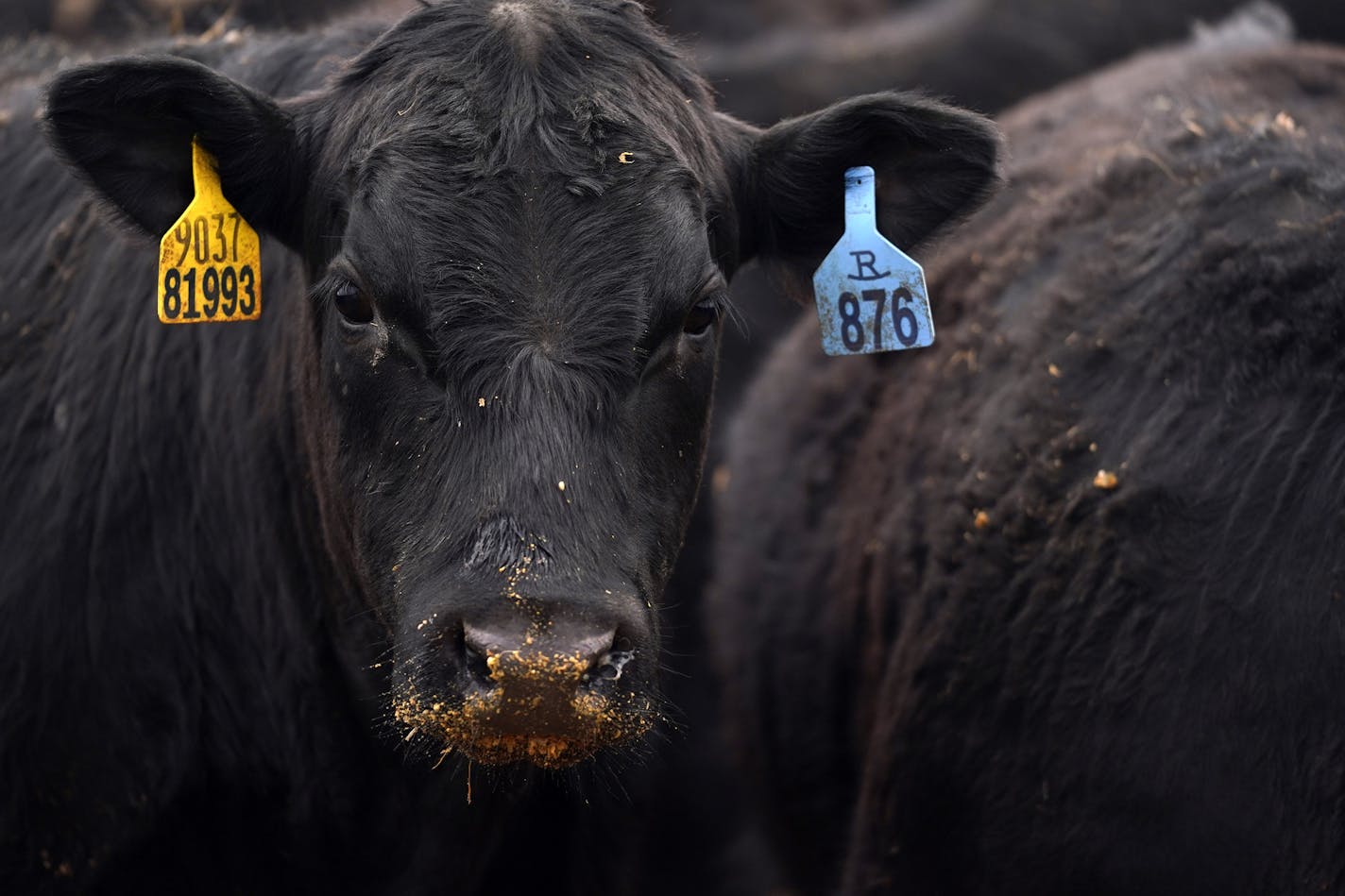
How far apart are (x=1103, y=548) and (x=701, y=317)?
122cm

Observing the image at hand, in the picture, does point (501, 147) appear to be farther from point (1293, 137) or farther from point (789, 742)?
point (789, 742)

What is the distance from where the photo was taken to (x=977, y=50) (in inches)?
423

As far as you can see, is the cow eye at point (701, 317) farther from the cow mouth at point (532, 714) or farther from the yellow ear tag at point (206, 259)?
the yellow ear tag at point (206, 259)

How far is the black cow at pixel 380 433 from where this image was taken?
355cm

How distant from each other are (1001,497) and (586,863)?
1526 mm

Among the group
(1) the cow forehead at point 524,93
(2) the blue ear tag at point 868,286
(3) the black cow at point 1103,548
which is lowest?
(3) the black cow at point 1103,548

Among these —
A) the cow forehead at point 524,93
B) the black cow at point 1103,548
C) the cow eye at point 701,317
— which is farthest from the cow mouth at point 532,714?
the black cow at point 1103,548

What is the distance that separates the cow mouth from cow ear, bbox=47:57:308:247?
4.36 ft

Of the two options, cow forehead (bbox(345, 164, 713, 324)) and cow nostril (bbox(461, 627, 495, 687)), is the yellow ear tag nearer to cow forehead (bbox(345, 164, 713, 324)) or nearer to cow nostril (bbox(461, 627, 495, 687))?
cow forehead (bbox(345, 164, 713, 324))

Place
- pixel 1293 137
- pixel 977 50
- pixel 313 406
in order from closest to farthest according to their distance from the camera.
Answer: pixel 313 406 < pixel 1293 137 < pixel 977 50

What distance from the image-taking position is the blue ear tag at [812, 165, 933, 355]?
4316 mm

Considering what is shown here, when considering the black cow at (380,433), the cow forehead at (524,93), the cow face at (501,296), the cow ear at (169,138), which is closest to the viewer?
the cow face at (501,296)

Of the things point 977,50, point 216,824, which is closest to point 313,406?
point 216,824

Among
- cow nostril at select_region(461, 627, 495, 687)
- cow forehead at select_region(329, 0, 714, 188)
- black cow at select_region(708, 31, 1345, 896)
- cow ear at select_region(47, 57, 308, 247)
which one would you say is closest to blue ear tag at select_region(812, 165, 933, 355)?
cow forehead at select_region(329, 0, 714, 188)
